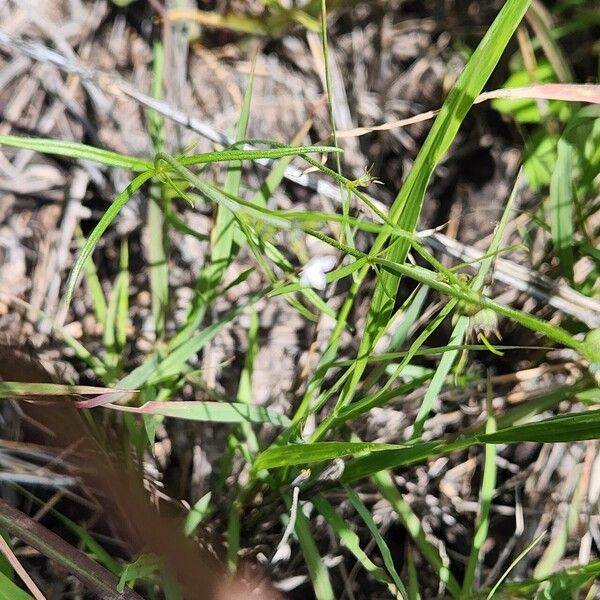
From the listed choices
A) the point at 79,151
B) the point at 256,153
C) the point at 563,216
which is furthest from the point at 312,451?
the point at 563,216

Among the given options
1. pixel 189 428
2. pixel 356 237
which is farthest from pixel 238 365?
pixel 356 237

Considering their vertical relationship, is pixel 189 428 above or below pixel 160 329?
below

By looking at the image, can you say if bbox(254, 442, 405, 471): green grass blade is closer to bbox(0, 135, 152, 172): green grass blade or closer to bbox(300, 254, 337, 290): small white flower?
bbox(300, 254, 337, 290): small white flower

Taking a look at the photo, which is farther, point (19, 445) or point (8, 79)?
point (8, 79)

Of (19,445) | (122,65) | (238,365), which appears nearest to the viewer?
(19,445)

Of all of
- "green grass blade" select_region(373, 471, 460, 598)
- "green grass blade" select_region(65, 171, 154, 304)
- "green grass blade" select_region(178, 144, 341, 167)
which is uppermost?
"green grass blade" select_region(178, 144, 341, 167)

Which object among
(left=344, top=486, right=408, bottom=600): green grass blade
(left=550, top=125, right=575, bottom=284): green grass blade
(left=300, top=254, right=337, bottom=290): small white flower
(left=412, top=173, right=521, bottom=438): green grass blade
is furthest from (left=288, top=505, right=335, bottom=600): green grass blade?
(left=550, top=125, right=575, bottom=284): green grass blade

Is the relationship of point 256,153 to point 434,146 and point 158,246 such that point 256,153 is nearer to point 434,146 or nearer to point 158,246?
point 434,146

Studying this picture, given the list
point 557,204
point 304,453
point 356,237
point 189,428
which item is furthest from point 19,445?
point 557,204

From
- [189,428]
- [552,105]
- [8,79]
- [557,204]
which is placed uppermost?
[8,79]

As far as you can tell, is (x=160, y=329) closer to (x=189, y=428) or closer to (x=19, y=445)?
(x=189, y=428)

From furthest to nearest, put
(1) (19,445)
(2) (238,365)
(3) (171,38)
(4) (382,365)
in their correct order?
(3) (171,38) → (2) (238,365) → (1) (19,445) → (4) (382,365)
